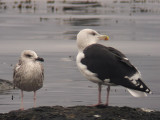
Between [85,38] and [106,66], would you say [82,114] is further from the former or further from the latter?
[85,38]

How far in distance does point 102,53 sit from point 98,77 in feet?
1.67

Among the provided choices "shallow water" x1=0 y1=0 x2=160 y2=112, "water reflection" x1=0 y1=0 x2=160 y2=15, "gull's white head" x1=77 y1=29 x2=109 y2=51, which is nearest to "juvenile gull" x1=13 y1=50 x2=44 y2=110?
"gull's white head" x1=77 y1=29 x2=109 y2=51

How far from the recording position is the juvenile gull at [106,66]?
35.3 feet

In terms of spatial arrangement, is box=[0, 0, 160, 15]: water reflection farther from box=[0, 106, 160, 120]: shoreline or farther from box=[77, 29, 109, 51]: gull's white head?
box=[0, 106, 160, 120]: shoreline

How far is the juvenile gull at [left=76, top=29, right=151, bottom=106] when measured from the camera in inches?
424

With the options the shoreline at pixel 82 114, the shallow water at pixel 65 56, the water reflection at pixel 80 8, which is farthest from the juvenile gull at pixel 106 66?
the water reflection at pixel 80 8

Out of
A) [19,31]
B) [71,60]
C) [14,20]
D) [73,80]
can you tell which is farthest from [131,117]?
[14,20]

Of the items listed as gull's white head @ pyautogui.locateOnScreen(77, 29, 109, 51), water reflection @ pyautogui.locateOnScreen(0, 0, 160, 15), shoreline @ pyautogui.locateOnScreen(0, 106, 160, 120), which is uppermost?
gull's white head @ pyautogui.locateOnScreen(77, 29, 109, 51)

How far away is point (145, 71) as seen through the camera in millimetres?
23219

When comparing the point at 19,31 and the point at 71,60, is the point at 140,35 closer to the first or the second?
the point at 19,31

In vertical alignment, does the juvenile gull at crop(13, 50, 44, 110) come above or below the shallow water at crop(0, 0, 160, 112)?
above

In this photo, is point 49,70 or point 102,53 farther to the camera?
point 49,70

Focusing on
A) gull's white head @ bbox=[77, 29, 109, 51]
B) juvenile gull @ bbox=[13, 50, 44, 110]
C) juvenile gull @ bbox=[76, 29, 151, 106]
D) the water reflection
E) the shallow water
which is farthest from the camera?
the water reflection

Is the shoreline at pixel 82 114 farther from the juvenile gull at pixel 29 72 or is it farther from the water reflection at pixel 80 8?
the water reflection at pixel 80 8
